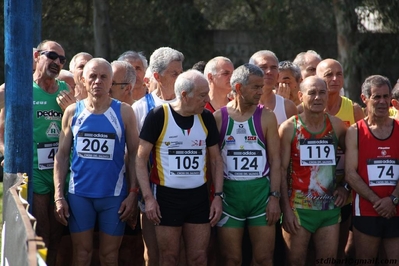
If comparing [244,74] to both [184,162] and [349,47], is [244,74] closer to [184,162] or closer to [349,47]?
[184,162]

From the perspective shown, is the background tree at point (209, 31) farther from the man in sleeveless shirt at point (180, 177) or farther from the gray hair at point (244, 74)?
the man in sleeveless shirt at point (180, 177)

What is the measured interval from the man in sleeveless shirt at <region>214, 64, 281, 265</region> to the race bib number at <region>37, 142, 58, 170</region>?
1488 millimetres

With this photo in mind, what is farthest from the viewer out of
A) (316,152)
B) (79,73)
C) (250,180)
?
(79,73)

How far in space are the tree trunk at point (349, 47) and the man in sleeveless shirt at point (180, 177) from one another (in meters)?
12.3

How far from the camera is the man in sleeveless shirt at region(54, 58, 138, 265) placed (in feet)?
21.8

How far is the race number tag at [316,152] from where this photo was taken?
6898mm

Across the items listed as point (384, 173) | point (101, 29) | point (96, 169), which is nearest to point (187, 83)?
point (96, 169)

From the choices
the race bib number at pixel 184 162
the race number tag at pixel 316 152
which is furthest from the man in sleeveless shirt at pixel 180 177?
the race number tag at pixel 316 152

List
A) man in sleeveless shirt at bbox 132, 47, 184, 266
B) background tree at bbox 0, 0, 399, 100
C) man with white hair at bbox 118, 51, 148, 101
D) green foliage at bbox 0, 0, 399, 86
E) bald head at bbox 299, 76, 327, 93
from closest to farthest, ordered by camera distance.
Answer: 1. bald head at bbox 299, 76, 327, 93
2. man in sleeveless shirt at bbox 132, 47, 184, 266
3. man with white hair at bbox 118, 51, 148, 101
4. background tree at bbox 0, 0, 399, 100
5. green foliage at bbox 0, 0, 399, 86

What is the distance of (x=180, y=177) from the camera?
661 centimetres

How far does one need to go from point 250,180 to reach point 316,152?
62 centimetres

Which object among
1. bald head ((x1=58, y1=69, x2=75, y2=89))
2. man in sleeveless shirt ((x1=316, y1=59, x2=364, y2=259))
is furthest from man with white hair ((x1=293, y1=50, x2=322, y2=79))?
bald head ((x1=58, y1=69, x2=75, y2=89))

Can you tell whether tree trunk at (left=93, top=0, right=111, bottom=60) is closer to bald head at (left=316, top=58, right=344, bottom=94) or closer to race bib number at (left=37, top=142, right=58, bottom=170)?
bald head at (left=316, top=58, right=344, bottom=94)

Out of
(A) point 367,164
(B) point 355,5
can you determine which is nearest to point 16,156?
(A) point 367,164
